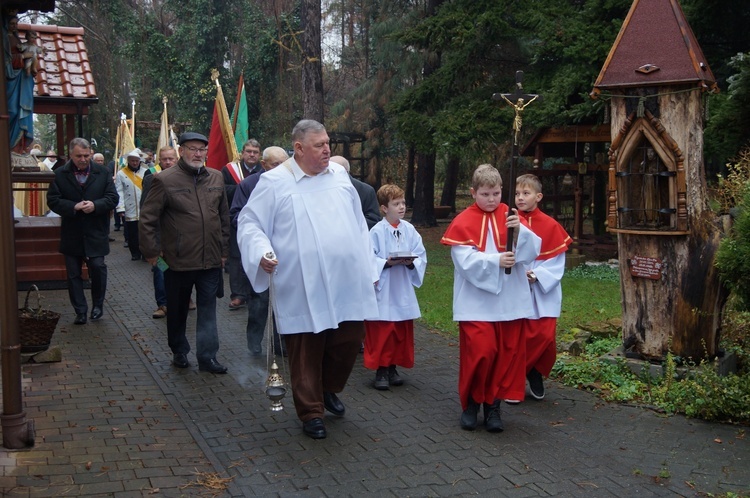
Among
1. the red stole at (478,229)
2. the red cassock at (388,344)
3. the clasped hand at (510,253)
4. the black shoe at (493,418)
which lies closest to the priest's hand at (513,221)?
the clasped hand at (510,253)

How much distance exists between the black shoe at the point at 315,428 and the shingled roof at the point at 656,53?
12.9 ft

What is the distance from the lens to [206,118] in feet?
107

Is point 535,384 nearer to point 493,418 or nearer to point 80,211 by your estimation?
point 493,418

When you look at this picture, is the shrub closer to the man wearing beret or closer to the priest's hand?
the priest's hand

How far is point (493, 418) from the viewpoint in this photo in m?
6.17

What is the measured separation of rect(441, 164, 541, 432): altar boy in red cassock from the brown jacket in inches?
102

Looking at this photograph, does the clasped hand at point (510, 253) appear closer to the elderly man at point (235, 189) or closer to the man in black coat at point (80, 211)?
the elderly man at point (235, 189)

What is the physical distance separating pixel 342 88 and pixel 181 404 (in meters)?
30.2

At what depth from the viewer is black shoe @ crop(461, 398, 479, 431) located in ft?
20.3

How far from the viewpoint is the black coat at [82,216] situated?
9953mm

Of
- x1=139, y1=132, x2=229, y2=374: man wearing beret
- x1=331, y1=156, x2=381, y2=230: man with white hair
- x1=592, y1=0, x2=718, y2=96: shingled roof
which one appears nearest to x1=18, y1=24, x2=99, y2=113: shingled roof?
x1=139, y1=132, x2=229, y2=374: man wearing beret

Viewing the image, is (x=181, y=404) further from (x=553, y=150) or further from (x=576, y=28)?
(x=553, y=150)

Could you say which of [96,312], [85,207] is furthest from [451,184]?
[85,207]

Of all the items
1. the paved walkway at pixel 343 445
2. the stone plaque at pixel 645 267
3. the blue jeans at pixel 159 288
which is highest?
the stone plaque at pixel 645 267
